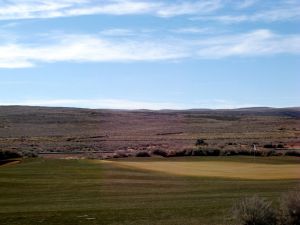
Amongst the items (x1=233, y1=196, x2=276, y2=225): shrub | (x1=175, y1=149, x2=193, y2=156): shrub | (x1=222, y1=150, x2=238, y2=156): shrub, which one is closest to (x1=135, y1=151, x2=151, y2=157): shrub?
(x1=175, y1=149, x2=193, y2=156): shrub

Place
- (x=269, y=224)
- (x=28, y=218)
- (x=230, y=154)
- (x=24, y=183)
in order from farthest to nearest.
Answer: (x=230, y=154), (x=24, y=183), (x=28, y=218), (x=269, y=224)

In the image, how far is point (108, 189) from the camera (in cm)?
2495

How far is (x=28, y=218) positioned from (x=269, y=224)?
22.3 ft

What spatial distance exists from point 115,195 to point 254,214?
26.8 feet

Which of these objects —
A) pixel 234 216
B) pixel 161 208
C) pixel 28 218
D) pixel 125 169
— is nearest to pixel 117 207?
pixel 161 208

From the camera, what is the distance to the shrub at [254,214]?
1605cm

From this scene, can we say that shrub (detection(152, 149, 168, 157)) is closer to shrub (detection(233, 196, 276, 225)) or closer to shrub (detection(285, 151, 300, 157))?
shrub (detection(285, 151, 300, 157))

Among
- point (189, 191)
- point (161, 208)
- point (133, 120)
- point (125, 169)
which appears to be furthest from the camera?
point (133, 120)

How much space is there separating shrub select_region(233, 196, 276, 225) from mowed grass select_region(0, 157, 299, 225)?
599 mm

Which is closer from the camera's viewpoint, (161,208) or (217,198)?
(161,208)

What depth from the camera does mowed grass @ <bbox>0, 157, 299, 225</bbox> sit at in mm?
17625

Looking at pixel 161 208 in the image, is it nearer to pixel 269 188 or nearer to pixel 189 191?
pixel 189 191

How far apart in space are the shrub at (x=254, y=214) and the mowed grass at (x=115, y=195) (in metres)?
0.60

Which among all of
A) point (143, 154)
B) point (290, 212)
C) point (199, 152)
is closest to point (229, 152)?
point (199, 152)
